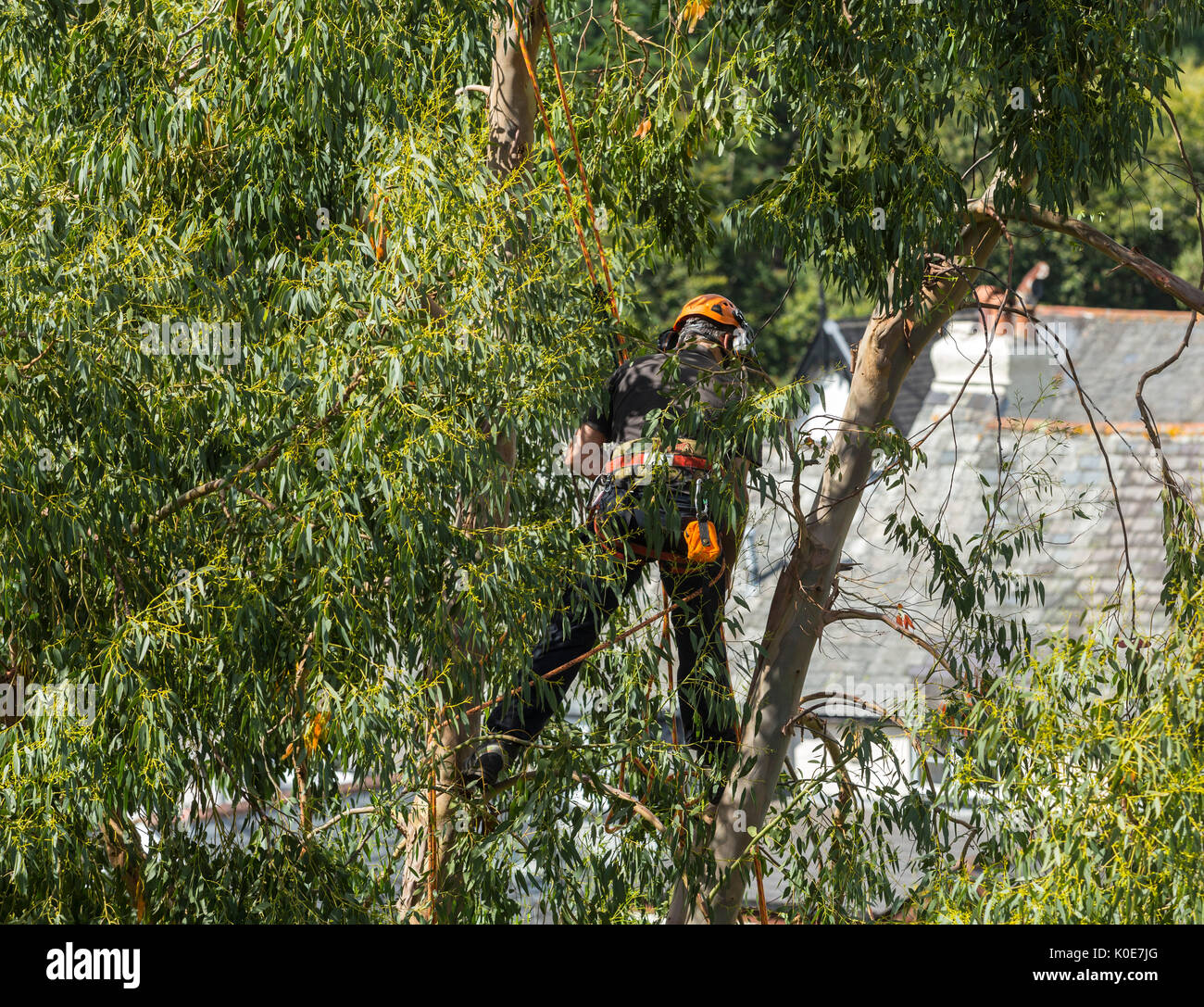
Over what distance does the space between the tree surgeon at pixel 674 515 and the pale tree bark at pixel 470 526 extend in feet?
0.44

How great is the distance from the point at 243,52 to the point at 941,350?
427 inches

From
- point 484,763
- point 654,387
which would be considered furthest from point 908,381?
point 484,763

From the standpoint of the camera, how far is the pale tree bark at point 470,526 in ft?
13.1

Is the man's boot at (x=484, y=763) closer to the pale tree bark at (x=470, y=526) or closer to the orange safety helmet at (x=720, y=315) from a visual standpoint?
the pale tree bark at (x=470, y=526)

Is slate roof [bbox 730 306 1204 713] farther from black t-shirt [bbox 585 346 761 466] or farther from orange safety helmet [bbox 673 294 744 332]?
black t-shirt [bbox 585 346 761 466]

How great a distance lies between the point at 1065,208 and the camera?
13.0 feet

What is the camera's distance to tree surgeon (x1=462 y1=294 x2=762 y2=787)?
384cm

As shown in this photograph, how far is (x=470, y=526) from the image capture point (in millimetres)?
3963

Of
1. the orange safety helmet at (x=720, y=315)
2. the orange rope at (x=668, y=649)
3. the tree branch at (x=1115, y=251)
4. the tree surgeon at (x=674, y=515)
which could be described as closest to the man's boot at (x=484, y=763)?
the tree surgeon at (x=674, y=515)

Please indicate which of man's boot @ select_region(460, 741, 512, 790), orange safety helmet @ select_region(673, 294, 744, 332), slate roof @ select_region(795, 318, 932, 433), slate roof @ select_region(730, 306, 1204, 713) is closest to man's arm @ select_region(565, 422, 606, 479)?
orange safety helmet @ select_region(673, 294, 744, 332)

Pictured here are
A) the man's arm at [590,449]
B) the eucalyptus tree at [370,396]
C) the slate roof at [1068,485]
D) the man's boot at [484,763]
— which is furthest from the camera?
the slate roof at [1068,485]

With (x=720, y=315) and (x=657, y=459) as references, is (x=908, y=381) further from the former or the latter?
(x=657, y=459)

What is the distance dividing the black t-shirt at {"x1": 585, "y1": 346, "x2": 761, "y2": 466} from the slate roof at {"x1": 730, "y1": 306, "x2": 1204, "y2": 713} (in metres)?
4.07
